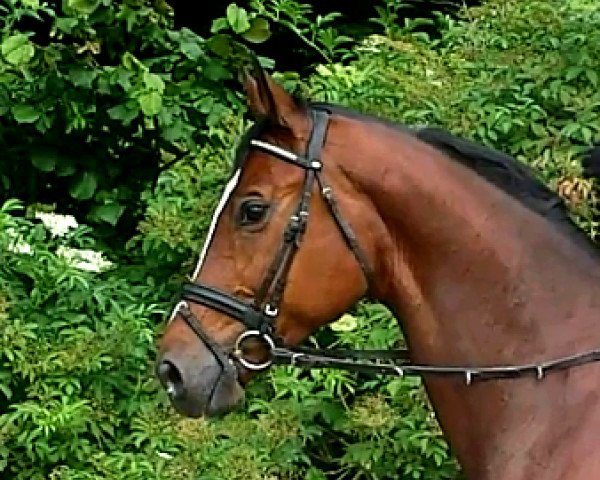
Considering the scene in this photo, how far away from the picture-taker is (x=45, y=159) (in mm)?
5465

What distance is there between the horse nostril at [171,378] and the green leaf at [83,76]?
265 centimetres

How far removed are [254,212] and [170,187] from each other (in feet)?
7.13

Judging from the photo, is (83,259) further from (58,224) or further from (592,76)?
(592,76)

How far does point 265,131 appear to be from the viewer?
111 inches

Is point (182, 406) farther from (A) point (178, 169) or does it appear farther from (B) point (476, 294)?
(A) point (178, 169)

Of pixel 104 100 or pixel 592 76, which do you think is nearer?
pixel 592 76

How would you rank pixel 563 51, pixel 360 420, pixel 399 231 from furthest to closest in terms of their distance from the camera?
pixel 563 51 < pixel 360 420 < pixel 399 231

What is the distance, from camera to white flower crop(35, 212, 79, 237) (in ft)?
16.5

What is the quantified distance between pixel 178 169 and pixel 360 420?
4.41 ft

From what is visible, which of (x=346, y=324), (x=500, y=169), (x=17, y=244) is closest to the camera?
(x=500, y=169)

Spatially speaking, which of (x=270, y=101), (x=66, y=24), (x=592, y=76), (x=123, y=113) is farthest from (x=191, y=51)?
(x=270, y=101)

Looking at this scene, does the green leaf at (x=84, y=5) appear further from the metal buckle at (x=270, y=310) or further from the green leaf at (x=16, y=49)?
the metal buckle at (x=270, y=310)

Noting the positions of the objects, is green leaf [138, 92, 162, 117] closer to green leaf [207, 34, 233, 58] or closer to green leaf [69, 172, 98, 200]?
green leaf [207, 34, 233, 58]

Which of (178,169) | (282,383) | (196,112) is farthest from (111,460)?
(196,112)
